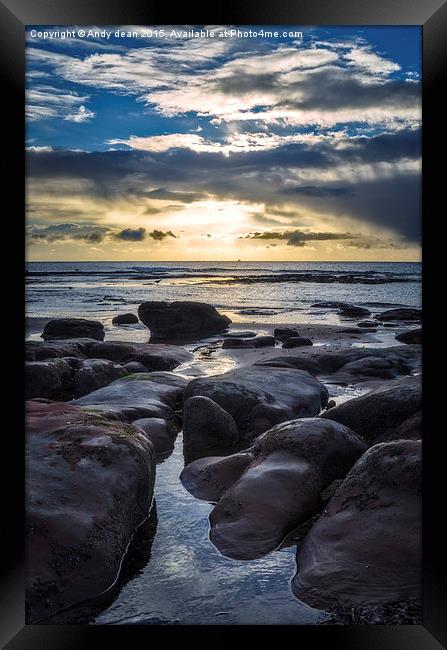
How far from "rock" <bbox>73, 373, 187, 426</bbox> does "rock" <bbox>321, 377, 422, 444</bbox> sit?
2616mm

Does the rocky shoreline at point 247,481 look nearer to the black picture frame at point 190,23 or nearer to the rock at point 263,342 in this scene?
the black picture frame at point 190,23

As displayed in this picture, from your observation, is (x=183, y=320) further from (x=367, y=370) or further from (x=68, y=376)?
(x=68, y=376)

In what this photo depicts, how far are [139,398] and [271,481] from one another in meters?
3.66

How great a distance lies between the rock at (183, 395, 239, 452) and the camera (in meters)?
7.50

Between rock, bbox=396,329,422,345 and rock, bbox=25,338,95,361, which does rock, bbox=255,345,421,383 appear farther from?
rock, bbox=25,338,95,361

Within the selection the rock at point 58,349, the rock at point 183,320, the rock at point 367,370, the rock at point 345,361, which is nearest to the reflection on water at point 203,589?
the rock at point 345,361

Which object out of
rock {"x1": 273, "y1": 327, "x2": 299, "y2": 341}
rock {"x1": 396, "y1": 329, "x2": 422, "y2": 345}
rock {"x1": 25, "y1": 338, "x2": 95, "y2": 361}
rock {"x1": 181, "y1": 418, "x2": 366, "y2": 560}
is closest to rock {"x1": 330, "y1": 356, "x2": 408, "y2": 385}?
rock {"x1": 396, "y1": 329, "x2": 422, "y2": 345}

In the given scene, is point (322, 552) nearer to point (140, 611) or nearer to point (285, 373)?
A: point (140, 611)

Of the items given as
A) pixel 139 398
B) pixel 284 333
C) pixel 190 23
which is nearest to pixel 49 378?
pixel 139 398

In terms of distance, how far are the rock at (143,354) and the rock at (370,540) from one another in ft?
26.3

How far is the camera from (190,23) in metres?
4.00

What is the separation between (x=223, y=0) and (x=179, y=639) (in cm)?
456

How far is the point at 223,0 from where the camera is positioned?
13.0ft
